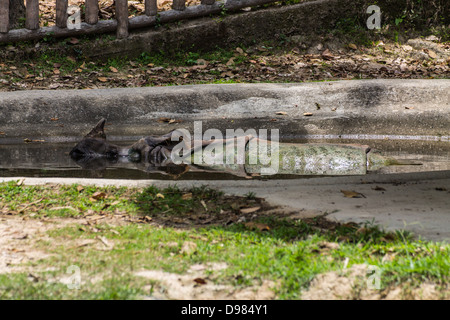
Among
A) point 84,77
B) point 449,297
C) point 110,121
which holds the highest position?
point 84,77

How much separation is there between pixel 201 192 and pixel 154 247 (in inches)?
42.5

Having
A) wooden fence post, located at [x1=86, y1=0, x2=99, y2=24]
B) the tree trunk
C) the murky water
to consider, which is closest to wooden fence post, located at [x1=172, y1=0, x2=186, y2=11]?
wooden fence post, located at [x1=86, y1=0, x2=99, y2=24]

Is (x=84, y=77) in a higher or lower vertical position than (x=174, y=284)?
higher

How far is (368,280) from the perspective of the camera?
2.46 metres

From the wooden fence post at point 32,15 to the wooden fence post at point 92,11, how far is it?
2.64 ft

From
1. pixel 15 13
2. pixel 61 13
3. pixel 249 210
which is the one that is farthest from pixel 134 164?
pixel 15 13

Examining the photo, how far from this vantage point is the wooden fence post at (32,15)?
8.52 m

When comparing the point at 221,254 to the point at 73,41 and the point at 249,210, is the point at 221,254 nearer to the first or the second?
the point at 249,210

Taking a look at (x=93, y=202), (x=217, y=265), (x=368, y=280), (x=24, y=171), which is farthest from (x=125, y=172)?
(x=368, y=280)

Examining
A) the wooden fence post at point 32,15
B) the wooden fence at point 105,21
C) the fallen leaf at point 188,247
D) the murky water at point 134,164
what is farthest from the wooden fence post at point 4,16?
the fallen leaf at point 188,247

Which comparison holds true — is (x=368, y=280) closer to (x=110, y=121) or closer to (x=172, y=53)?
(x=110, y=121)

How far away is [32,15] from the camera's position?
868 cm

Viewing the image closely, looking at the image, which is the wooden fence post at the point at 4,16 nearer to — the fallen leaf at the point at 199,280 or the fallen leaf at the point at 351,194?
the fallen leaf at the point at 351,194

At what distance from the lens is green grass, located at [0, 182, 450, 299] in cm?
247
